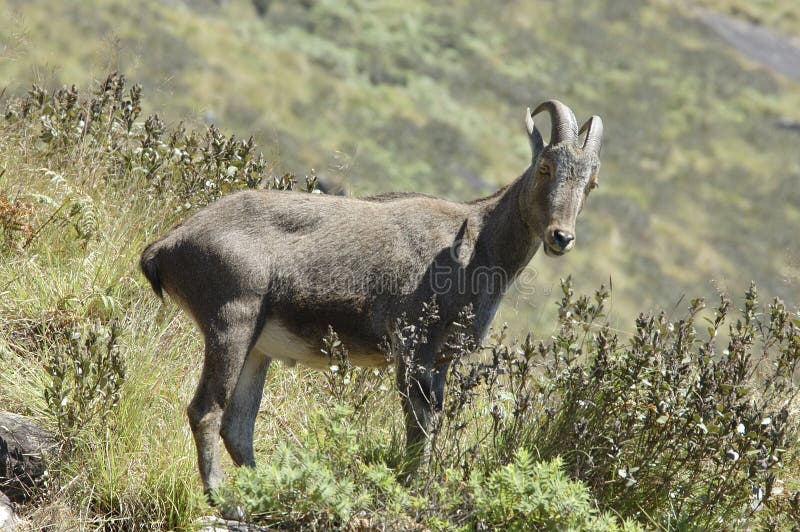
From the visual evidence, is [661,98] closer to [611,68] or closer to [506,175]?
[611,68]

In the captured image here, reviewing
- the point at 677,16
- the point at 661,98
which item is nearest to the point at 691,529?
the point at 661,98

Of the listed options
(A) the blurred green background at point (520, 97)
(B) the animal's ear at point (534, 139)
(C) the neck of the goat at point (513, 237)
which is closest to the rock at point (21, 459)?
(C) the neck of the goat at point (513, 237)

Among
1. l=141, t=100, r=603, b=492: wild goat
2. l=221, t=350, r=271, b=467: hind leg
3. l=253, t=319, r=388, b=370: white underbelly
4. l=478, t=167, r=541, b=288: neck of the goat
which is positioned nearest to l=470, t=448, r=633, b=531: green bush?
l=141, t=100, r=603, b=492: wild goat

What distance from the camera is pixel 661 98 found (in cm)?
6038

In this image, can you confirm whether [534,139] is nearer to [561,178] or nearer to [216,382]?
[561,178]

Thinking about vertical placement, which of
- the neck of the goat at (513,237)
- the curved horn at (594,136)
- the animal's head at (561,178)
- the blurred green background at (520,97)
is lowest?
the blurred green background at (520,97)

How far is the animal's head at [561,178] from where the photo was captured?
6.28m

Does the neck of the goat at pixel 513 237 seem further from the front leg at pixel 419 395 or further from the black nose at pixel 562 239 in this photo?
the front leg at pixel 419 395

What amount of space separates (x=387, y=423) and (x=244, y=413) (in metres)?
1.11

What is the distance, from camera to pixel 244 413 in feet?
20.1

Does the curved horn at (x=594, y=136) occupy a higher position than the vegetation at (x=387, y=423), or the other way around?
the curved horn at (x=594, y=136)

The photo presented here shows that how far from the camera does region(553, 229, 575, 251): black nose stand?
6094mm

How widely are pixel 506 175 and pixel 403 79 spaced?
10.8m

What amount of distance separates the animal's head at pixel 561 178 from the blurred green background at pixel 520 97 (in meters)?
18.0
